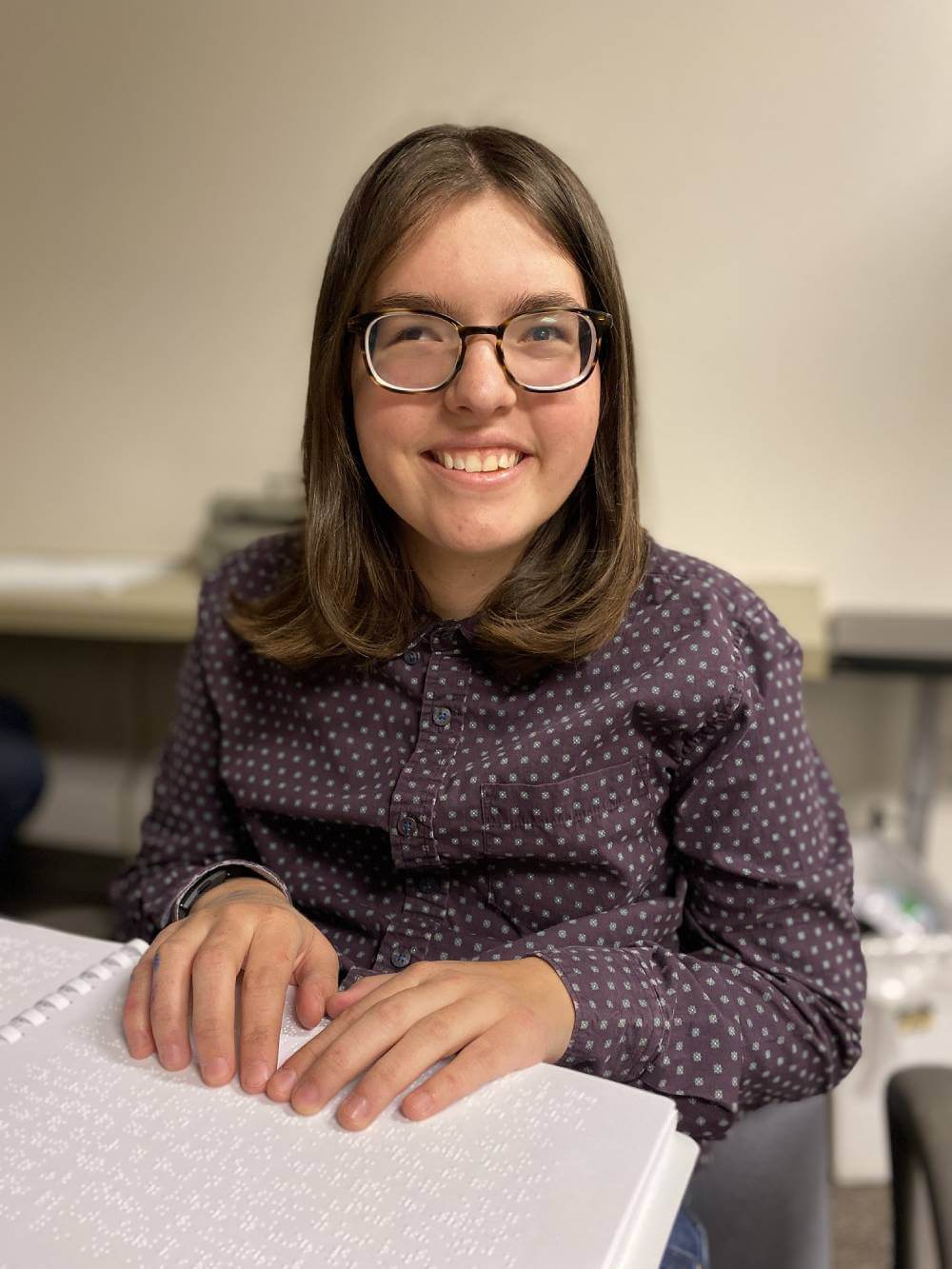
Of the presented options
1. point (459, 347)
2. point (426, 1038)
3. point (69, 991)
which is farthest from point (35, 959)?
point (459, 347)

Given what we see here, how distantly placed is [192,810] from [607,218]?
1464mm

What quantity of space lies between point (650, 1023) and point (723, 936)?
14 cm

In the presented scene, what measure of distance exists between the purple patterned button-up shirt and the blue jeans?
0.07 meters

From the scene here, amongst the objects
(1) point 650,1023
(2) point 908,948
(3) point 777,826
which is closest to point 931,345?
(2) point 908,948

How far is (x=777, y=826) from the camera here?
2.91ft

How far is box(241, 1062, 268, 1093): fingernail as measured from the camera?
605 mm

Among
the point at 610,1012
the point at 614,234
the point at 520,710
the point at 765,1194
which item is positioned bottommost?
the point at 765,1194

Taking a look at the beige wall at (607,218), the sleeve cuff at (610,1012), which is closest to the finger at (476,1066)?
the sleeve cuff at (610,1012)

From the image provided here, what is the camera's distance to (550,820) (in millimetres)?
903

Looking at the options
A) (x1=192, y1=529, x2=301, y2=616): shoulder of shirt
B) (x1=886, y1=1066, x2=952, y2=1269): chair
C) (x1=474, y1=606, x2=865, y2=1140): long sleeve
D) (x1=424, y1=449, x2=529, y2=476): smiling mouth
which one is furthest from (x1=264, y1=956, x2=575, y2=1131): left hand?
(x1=192, y1=529, x2=301, y2=616): shoulder of shirt

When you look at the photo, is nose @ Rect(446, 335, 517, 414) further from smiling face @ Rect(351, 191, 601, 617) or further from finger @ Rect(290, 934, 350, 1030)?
finger @ Rect(290, 934, 350, 1030)

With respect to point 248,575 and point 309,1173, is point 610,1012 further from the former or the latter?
point 248,575

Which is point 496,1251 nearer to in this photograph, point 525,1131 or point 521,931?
point 525,1131

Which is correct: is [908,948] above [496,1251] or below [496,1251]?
below
